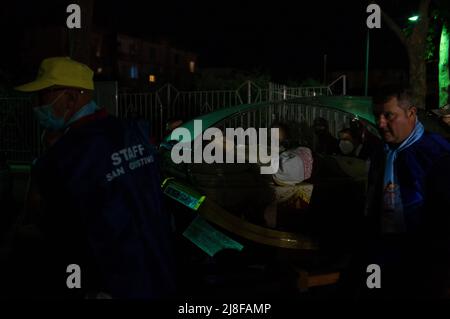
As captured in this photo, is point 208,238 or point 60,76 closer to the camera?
point 60,76

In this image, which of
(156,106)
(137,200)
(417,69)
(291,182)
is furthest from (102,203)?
(417,69)

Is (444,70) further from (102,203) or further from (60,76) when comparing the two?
(102,203)

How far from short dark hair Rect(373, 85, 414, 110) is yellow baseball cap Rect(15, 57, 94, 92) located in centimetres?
168

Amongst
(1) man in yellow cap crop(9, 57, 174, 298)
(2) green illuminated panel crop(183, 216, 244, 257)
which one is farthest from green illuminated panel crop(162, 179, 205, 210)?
(1) man in yellow cap crop(9, 57, 174, 298)

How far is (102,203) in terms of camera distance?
2.16 meters

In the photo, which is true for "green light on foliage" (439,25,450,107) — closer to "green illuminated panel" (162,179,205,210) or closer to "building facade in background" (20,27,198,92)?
"green illuminated panel" (162,179,205,210)

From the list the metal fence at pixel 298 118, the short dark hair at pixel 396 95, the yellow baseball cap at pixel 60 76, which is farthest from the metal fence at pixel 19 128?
the short dark hair at pixel 396 95

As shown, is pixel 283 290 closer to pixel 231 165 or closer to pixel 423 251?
pixel 231 165

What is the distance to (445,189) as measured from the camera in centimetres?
263

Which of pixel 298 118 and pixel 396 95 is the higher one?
pixel 298 118

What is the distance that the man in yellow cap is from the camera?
2.15m

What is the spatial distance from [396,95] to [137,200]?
5.45 ft

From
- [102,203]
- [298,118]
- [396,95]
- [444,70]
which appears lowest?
[102,203]

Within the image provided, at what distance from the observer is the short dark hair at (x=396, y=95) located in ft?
9.86
